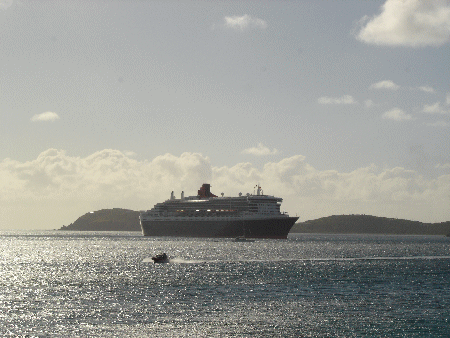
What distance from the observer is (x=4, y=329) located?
1501 inches

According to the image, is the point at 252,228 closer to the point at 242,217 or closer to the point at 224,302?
the point at 242,217

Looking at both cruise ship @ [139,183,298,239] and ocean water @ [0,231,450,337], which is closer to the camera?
ocean water @ [0,231,450,337]

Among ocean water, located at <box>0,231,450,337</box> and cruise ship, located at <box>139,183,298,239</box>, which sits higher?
cruise ship, located at <box>139,183,298,239</box>

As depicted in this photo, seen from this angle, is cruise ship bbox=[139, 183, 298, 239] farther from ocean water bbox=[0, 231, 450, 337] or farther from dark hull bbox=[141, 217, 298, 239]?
ocean water bbox=[0, 231, 450, 337]

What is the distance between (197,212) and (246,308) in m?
150

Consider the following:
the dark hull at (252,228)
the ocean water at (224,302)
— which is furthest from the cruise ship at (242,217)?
the ocean water at (224,302)

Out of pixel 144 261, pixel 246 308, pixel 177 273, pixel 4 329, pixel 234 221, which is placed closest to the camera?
pixel 4 329

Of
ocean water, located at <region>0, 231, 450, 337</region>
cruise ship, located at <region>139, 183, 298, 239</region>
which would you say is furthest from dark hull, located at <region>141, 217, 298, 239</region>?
ocean water, located at <region>0, 231, 450, 337</region>

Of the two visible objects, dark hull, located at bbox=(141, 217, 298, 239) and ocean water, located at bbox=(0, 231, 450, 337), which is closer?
ocean water, located at bbox=(0, 231, 450, 337)

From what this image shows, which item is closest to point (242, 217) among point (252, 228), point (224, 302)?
point (252, 228)

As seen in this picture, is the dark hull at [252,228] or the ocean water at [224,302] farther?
the dark hull at [252,228]

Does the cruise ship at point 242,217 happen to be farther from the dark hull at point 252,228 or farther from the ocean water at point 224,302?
the ocean water at point 224,302

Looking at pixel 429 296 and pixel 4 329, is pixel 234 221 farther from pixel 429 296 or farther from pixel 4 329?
pixel 4 329

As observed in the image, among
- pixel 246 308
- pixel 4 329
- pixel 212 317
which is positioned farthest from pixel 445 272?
pixel 4 329
